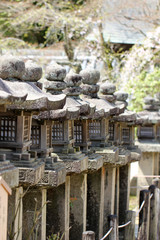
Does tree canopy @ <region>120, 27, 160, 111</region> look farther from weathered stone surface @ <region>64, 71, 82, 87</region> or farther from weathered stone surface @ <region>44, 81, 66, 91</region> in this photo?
weathered stone surface @ <region>44, 81, 66, 91</region>

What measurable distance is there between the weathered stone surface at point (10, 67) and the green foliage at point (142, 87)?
1241 cm

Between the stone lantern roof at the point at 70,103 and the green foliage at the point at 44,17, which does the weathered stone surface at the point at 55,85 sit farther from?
the green foliage at the point at 44,17

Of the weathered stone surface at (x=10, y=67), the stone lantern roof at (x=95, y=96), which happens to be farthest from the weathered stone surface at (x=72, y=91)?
the weathered stone surface at (x=10, y=67)

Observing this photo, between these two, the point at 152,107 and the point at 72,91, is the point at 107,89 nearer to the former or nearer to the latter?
the point at 72,91

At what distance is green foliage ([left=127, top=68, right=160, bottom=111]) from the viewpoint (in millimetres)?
17984

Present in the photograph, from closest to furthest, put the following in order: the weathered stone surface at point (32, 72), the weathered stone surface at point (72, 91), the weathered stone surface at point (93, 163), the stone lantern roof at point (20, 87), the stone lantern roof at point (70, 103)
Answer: the stone lantern roof at point (20, 87) → the weathered stone surface at point (32, 72) → the stone lantern roof at point (70, 103) → the weathered stone surface at point (72, 91) → the weathered stone surface at point (93, 163)

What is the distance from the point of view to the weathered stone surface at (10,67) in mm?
5570

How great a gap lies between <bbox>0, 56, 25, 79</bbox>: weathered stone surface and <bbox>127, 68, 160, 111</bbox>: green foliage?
40.7 feet

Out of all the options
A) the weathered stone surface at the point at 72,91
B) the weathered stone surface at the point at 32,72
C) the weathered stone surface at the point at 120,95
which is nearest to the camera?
the weathered stone surface at the point at 32,72

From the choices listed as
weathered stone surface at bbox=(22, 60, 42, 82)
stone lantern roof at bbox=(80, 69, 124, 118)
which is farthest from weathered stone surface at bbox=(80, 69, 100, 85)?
weathered stone surface at bbox=(22, 60, 42, 82)

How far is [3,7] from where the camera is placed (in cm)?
2039

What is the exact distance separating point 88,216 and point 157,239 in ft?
6.07

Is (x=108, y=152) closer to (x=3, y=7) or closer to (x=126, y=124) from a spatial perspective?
(x=126, y=124)

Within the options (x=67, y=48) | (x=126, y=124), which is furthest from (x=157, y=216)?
(x=67, y=48)
